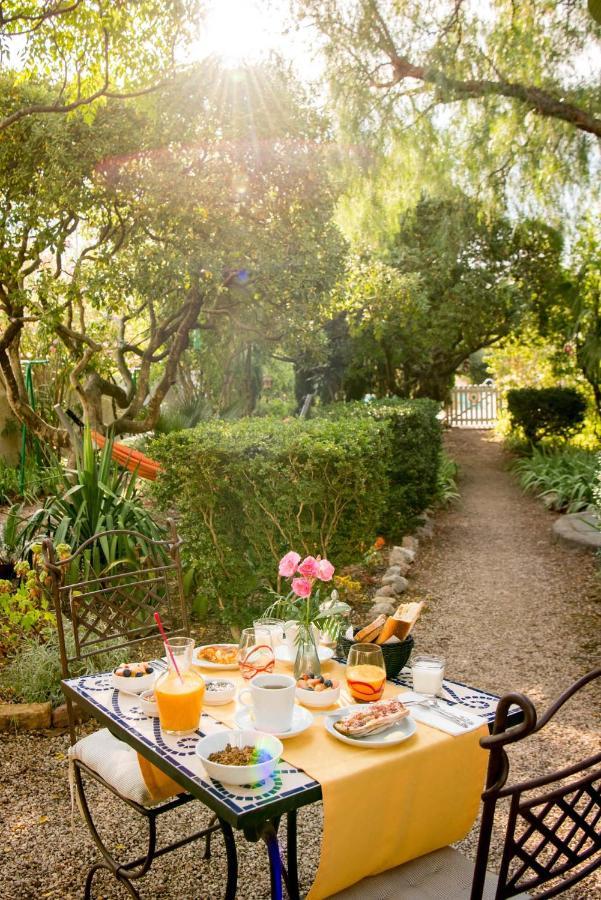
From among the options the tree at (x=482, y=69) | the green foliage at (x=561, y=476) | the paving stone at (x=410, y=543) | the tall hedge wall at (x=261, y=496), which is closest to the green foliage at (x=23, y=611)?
the tall hedge wall at (x=261, y=496)

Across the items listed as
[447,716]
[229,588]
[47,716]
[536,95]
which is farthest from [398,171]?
[447,716]

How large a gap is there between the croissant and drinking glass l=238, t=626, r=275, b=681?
33cm

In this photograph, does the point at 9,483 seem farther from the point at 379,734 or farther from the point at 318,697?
the point at 379,734

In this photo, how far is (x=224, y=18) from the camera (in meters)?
5.55

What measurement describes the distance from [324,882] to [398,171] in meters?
5.73

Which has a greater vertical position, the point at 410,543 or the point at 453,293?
the point at 453,293

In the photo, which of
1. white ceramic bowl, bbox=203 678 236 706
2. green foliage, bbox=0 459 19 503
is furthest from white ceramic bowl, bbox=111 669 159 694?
green foliage, bbox=0 459 19 503

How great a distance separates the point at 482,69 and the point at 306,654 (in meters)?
5.24

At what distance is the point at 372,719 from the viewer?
5.67ft

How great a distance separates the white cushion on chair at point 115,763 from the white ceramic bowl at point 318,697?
1.70 ft

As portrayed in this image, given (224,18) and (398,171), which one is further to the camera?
(398,171)

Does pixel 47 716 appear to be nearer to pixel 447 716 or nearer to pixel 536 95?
pixel 447 716

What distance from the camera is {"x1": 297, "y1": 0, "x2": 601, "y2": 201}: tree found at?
5.74m

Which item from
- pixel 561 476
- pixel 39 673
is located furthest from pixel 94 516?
pixel 561 476
